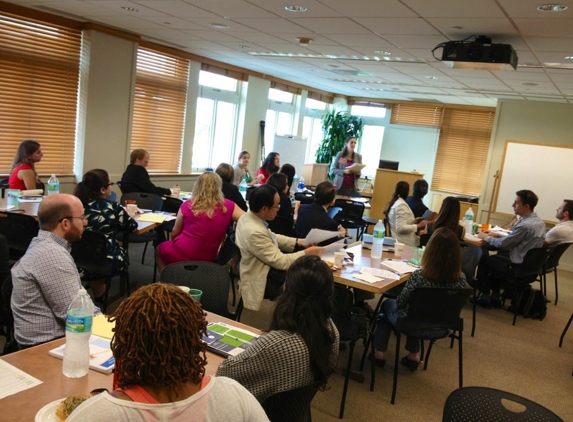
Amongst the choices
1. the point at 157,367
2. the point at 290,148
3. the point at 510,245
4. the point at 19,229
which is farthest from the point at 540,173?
the point at 157,367

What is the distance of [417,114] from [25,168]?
9.85 m

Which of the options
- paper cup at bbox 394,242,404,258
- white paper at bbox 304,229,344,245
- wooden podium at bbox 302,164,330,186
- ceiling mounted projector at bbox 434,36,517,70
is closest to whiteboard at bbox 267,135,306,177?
wooden podium at bbox 302,164,330,186

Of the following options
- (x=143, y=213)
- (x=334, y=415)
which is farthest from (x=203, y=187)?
(x=334, y=415)

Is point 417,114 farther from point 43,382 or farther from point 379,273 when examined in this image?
point 43,382

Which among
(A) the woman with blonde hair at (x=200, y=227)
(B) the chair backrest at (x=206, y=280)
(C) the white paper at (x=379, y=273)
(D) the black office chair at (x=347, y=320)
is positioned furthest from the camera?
(A) the woman with blonde hair at (x=200, y=227)

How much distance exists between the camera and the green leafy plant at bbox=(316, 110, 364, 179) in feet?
41.9

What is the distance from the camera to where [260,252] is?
12.2 ft

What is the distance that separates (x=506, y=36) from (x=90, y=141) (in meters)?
5.51

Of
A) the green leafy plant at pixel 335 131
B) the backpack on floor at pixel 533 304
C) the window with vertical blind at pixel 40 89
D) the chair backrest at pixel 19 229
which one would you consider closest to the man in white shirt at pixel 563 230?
the backpack on floor at pixel 533 304

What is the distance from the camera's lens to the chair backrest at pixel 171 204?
19.5 feet

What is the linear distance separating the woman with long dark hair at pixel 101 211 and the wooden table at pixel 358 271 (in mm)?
1841

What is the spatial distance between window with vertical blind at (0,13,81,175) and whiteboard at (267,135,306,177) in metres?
4.67

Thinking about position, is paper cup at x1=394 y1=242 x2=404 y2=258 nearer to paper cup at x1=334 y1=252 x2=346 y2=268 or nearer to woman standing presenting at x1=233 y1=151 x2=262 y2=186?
paper cup at x1=334 y1=252 x2=346 y2=268

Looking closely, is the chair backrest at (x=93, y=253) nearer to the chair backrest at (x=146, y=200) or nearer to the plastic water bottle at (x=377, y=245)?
the chair backrest at (x=146, y=200)
